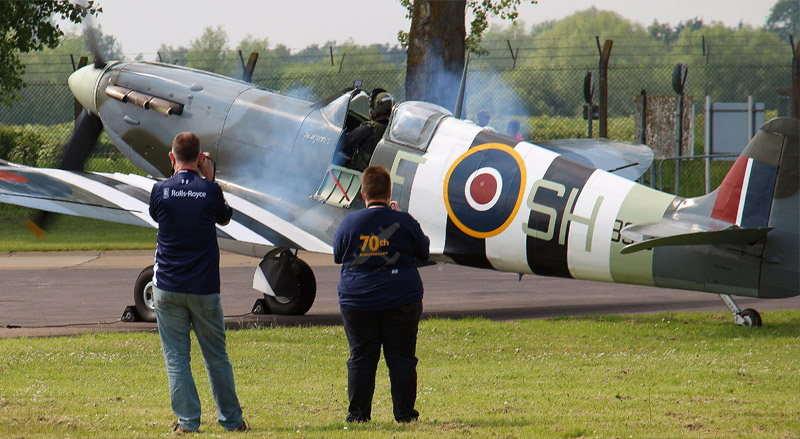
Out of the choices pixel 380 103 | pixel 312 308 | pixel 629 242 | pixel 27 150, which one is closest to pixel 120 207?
pixel 312 308

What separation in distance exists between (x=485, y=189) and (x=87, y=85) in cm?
668

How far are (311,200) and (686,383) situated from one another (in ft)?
17.4

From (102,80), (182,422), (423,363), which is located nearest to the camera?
(182,422)

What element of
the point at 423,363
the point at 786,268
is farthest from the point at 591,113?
the point at 423,363

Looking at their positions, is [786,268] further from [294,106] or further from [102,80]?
[102,80]

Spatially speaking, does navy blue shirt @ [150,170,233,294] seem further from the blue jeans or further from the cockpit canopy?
the cockpit canopy

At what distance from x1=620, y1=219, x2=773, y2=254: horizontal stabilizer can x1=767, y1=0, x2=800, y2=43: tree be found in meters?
45.6

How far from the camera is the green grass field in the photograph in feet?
17.9

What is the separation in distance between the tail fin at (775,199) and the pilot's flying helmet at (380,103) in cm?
429

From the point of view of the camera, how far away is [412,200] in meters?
9.84

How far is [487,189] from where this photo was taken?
9.43 m

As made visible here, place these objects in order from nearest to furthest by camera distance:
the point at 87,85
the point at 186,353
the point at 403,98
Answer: the point at 186,353, the point at 87,85, the point at 403,98

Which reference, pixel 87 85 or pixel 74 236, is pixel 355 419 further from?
pixel 74 236

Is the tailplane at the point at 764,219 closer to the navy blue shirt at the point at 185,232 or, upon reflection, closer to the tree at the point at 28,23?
the navy blue shirt at the point at 185,232
